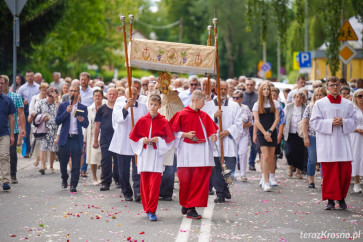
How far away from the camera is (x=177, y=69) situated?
37.1ft

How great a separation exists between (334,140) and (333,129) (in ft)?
0.62

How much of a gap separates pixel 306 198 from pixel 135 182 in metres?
2.98

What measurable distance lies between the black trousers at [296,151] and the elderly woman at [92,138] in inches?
164

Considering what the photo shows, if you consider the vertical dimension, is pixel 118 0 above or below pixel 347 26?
above

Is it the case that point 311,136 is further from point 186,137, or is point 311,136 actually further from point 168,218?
point 168,218

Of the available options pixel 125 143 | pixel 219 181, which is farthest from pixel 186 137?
pixel 125 143

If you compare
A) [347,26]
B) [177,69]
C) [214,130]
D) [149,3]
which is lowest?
[214,130]

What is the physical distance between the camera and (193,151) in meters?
10.3

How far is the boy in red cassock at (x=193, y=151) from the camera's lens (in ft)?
33.7

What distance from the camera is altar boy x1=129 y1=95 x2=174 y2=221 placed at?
405 inches

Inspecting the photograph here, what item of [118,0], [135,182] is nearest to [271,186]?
[135,182]

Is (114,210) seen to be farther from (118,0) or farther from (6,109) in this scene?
(118,0)

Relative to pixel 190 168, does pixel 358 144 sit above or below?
above

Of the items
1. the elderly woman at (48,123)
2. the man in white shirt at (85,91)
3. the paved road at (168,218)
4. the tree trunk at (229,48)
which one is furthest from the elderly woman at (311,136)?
the tree trunk at (229,48)
